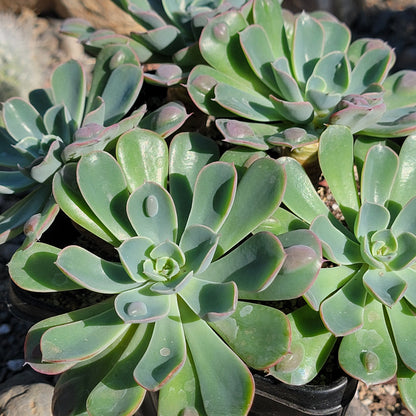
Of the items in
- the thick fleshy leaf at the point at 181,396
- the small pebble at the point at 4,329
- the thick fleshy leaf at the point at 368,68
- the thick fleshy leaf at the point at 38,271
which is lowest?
the small pebble at the point at 4,329

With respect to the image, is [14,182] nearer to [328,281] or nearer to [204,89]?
[204,89]

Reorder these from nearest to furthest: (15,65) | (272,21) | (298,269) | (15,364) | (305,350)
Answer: (298,269), (305,350), (272,21), (15,364), (15,65)

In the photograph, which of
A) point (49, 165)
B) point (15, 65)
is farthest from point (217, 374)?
point (15, 65)

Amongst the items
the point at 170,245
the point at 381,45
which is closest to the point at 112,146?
the point at 170,245

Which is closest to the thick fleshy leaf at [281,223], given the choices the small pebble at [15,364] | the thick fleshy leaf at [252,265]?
the thick fleshy leaf at [252,265]

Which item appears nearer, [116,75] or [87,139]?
[87,139]

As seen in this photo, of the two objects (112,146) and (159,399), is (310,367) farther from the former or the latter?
(112,146)

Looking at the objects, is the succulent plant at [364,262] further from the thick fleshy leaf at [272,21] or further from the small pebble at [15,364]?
the small pebble at [15,364]

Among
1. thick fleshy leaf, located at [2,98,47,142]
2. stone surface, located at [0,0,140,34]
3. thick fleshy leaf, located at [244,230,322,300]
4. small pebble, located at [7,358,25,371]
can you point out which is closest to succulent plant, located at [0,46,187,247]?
thick fleshy leaf, located at [2,98,47,142]
